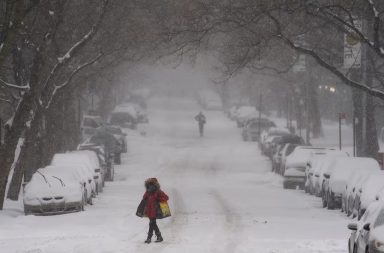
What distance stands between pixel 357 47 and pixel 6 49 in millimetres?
13481

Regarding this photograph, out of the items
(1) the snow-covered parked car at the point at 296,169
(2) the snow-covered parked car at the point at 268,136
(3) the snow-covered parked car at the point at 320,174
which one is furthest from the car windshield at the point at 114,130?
(3) the snow-covered parked car at the point at 320,174

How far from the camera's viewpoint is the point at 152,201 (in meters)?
19.6

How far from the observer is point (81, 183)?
91.6 feet

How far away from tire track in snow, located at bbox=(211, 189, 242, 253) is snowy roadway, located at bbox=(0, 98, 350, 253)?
0.02 meters

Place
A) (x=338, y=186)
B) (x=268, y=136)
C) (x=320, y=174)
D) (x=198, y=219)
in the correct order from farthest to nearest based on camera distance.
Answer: (x=268, y=136), (x=320, y=174), (x=338, y=186), (x=198, y=219)

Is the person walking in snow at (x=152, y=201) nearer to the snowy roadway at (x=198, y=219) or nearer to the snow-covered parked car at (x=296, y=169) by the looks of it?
the snowy roadway at (x=198, y=219)

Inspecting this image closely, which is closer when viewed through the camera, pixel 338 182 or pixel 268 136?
pixel 338 182

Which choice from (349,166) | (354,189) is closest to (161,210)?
(354,189)

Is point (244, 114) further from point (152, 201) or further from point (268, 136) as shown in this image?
point (152, 201)

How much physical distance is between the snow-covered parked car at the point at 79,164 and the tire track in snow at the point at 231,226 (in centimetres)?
399

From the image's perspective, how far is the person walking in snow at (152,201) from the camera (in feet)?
64.0

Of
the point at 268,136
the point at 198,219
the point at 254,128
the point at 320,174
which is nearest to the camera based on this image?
the point at 198,219

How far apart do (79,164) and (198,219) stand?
7.44 metres

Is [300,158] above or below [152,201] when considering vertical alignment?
above
